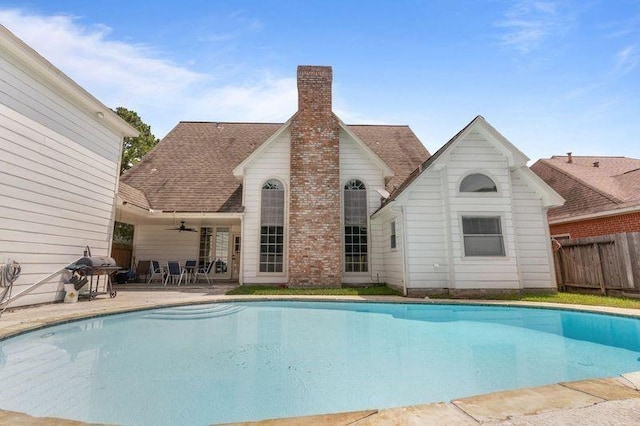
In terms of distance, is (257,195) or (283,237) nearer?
(283,237)

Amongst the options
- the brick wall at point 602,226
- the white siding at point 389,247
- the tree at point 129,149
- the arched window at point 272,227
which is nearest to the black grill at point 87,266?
the arched window at point 272,227

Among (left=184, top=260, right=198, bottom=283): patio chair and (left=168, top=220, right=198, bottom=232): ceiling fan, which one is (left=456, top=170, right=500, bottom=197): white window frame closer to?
(left=184, top=260, right=198, bottom=283): patio chair

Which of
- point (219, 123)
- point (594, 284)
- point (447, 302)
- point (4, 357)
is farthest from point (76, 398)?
point (219, 123)

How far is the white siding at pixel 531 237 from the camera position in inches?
405

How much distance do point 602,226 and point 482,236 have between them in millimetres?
6774

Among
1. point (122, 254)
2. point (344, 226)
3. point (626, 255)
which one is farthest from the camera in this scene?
point (122, 254)

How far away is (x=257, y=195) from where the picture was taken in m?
12.9

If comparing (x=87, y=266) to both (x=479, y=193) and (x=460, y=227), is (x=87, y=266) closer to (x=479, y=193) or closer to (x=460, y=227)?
(x=460, y=227)

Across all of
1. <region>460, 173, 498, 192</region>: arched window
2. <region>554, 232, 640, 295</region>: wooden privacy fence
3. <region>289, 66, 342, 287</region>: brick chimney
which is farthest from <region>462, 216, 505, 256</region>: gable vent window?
<region>289, 66, 342, 287</region>: brick chimney

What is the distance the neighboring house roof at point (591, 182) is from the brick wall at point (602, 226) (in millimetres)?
436

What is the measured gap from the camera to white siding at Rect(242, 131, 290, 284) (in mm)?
12422

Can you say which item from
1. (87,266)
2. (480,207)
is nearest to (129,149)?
(87,266)

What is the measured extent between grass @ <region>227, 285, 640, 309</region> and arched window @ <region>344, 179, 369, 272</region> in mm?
1301

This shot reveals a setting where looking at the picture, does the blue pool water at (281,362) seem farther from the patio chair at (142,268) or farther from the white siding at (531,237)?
the patio chair at (142,268)
